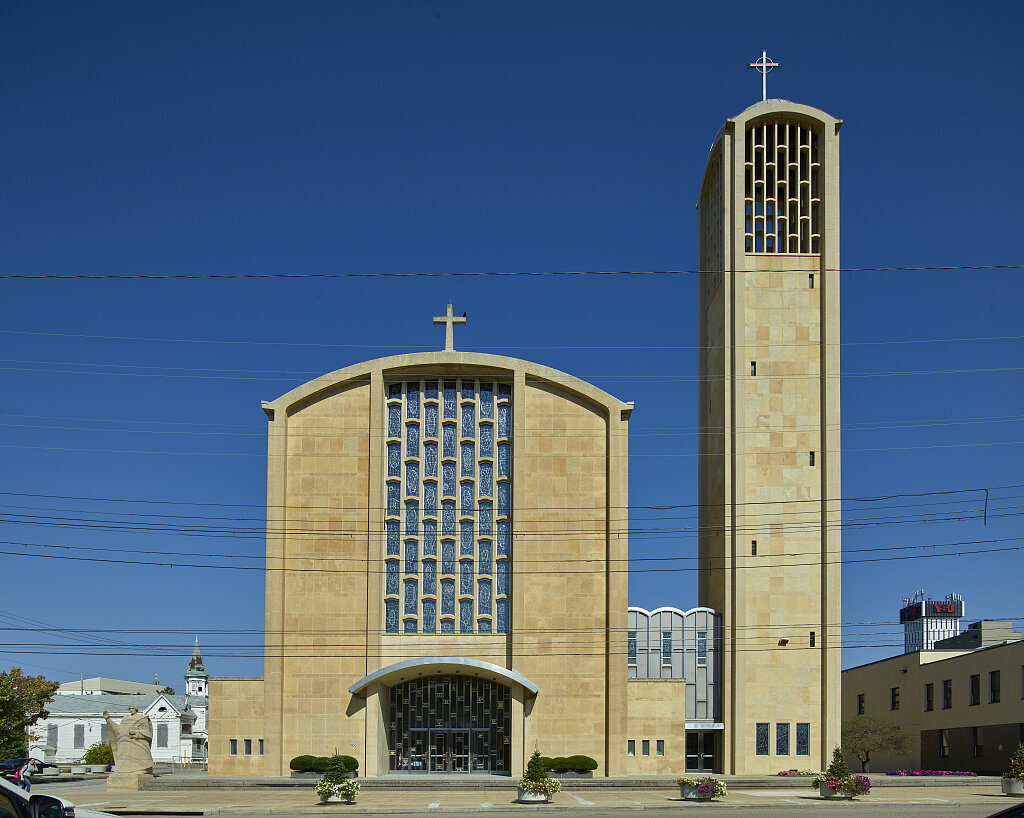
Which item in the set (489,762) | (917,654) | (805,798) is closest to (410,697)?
(489,762)

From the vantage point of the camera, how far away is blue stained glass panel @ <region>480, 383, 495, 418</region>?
→ 57.8 metres

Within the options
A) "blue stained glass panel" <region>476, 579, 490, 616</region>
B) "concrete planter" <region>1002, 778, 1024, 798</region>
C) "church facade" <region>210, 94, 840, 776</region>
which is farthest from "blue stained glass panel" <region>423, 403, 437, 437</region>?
"concrete planter" <region>1002, 778, 1024, 798</region>

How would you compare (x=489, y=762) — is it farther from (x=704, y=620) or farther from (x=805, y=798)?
(x=805, y=798)

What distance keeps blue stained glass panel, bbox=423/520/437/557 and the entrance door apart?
14.8m

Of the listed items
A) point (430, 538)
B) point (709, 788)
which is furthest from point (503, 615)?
point (709, 788)

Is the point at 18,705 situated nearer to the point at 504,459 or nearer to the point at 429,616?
the point at 429,616

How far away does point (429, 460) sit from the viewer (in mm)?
57188

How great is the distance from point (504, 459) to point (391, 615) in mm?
8967

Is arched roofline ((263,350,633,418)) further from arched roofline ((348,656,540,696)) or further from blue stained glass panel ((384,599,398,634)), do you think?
arched roofline ((348,656,540,696))

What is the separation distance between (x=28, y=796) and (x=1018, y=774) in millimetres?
40335

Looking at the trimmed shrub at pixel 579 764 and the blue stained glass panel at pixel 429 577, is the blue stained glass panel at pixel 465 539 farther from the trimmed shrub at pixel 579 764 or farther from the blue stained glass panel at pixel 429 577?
the trimmed shrub at pixel 579 764

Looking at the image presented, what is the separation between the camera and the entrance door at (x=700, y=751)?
56688 mm

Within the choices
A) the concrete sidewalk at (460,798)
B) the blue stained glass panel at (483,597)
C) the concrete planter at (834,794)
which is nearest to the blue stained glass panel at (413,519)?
the blue stained glass panel at (483,597)

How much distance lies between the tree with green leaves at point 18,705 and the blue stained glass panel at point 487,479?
25.4 meters
